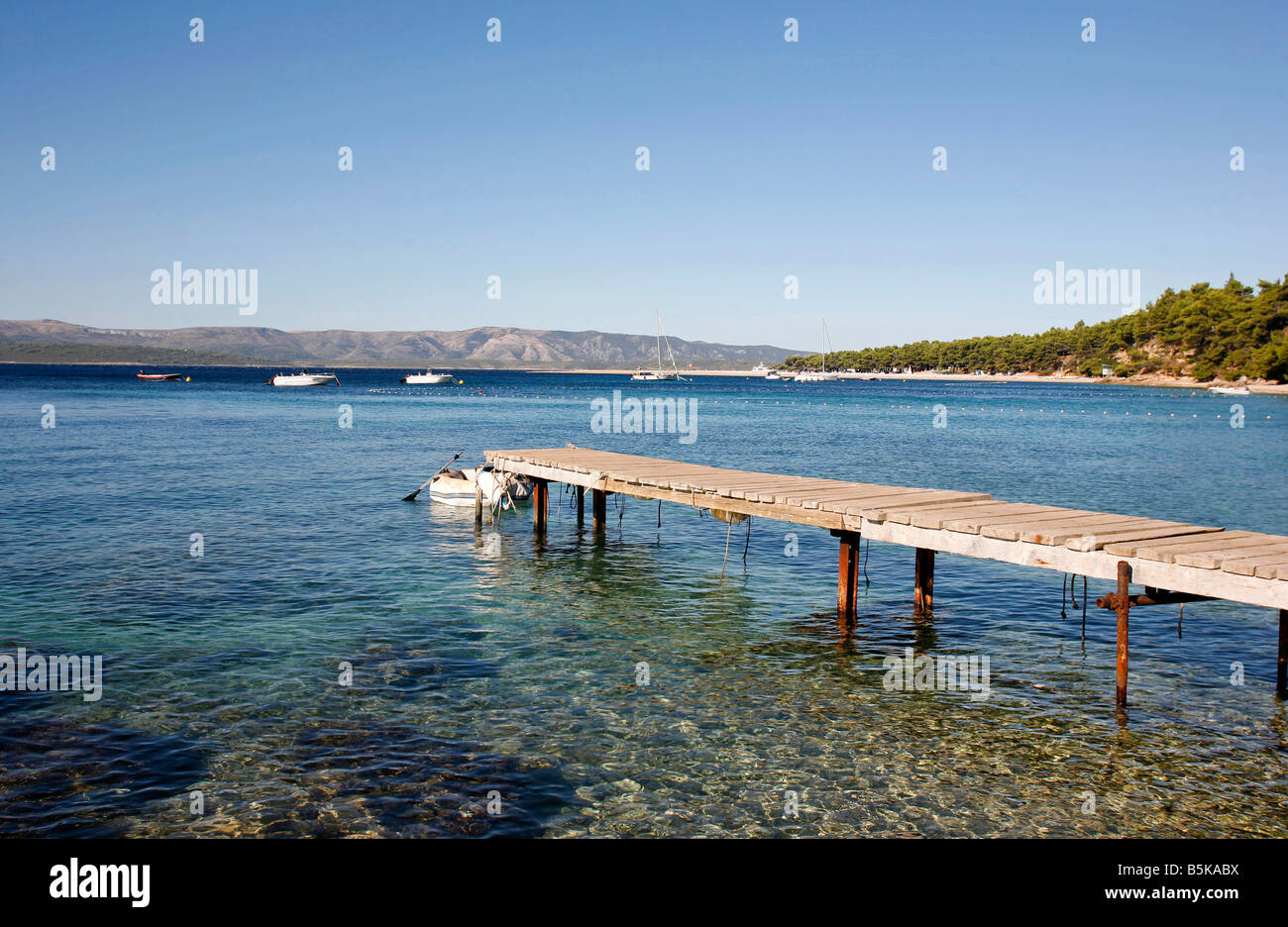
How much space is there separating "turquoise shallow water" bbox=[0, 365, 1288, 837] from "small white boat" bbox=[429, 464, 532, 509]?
918 mm

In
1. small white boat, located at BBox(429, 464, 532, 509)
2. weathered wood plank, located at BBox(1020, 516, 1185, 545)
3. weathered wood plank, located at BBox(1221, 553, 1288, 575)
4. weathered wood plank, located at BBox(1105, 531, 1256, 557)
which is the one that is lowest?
small white boat, located at BBox(429, 464, 532, 509)

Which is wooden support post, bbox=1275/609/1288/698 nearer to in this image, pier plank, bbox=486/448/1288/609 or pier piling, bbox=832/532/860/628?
pier plank, bbox=486/448/1288/609

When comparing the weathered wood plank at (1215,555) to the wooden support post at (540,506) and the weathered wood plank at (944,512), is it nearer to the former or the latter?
the weathered wood plank at (944,512)

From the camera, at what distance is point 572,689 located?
45.3 feet

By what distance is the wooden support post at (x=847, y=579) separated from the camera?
17562mm

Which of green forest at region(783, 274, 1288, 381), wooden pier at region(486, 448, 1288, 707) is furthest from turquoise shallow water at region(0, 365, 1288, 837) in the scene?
green forest at region(783, 274, 1288, 381)

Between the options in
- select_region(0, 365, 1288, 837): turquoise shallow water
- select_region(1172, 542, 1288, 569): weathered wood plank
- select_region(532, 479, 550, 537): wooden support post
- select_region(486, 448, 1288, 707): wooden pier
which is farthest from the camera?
select_region(532, 479, 550, 537): wooden support post

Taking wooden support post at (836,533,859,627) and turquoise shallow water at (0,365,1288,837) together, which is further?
wooden support post at (836,533,859,627)

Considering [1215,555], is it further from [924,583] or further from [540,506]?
[540,506]

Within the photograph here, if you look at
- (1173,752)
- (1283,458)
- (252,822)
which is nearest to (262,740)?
(252,822)

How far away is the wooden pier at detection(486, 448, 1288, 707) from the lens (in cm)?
1190

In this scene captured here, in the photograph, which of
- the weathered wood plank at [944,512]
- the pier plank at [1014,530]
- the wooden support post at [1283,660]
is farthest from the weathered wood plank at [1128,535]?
the weathered wood plank at [944,512]

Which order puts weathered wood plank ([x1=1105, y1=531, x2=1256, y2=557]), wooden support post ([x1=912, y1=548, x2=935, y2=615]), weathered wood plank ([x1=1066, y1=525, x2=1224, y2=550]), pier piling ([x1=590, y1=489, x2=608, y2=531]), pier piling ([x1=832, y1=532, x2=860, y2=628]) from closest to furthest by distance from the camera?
weathered wood plank ([x1=1105, y1=531, x2=1256, y2=557]) → weathered wood plank ([x1=1066, y1=525, x2=1224, y2=550]) → pier piling ([x1=832, y1=532, x2=860, y2=628]) → wooden support post ([x1=912, y1=548, x2=935, y2=615]) → pier piling ([x1=590, y1=489, x2=608, y2=531])
